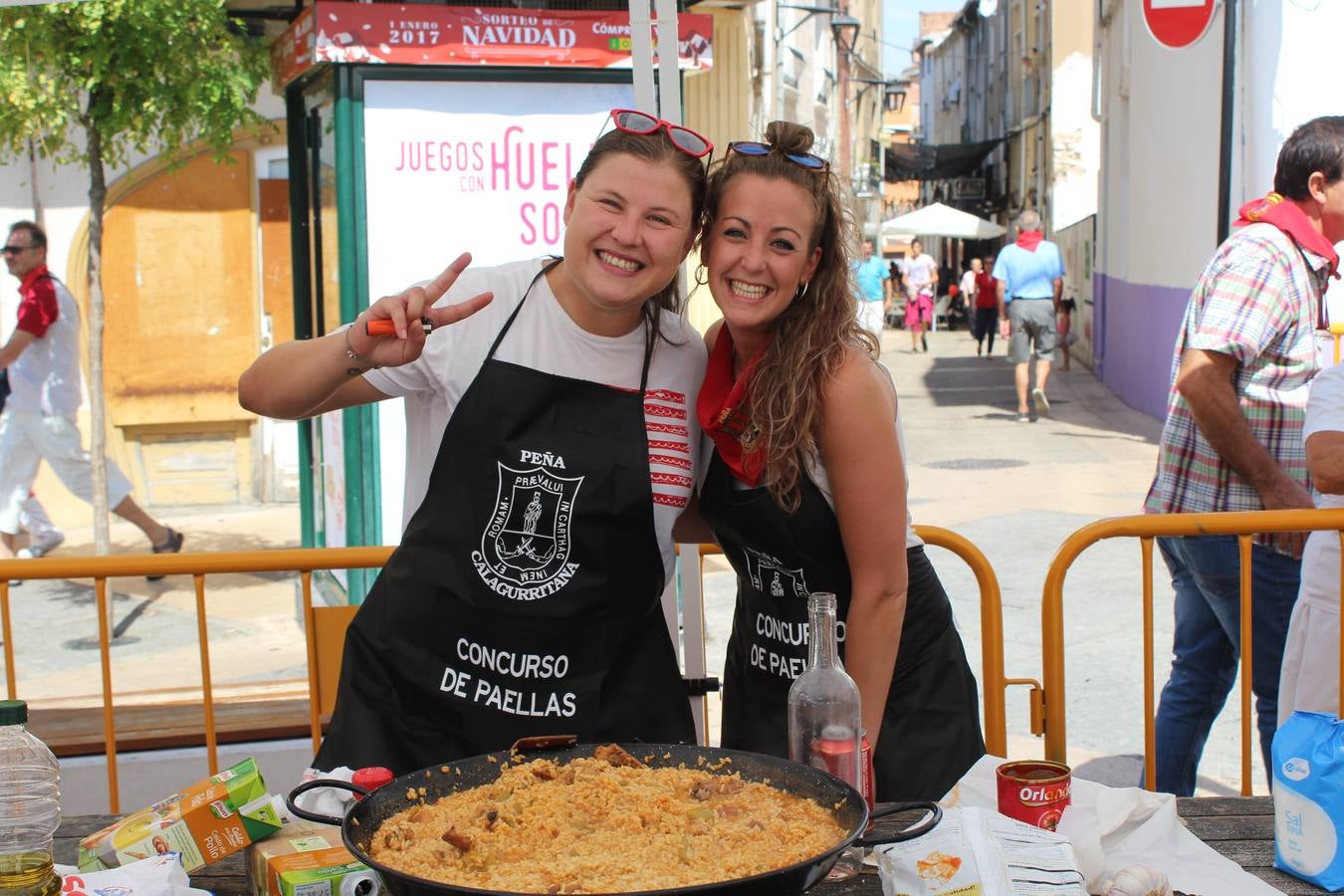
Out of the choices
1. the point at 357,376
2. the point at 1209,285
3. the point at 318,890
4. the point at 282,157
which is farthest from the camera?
the point at 282,157

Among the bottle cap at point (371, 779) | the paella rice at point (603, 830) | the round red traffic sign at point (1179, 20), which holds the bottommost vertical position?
the paella rice at point (603, 830)

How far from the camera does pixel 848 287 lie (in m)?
2.74

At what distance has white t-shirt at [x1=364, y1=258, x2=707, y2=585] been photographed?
2662mm

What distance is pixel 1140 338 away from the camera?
1705 centimetres

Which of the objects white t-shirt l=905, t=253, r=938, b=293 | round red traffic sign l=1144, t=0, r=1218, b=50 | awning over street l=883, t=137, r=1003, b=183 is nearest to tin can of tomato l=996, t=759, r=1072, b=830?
round red traffic sign l=1144, t=0, r=1218, b=50

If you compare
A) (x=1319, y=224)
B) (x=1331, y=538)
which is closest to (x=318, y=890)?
(x=1331, y=538)

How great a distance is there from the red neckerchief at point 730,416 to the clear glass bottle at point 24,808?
1.22 m

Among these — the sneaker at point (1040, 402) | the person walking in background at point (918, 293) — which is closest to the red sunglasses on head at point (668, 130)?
the sneaker at point (1040, 402)

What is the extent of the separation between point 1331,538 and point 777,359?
184 cm

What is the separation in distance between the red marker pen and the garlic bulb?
1.34 meters

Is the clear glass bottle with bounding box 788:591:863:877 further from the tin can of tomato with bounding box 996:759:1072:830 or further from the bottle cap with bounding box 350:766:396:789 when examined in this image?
the bottle cap with bounding box 350:766:396:789

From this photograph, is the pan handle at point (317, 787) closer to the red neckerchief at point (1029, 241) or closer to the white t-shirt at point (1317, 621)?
the white t-shirt at point (1317, 621)

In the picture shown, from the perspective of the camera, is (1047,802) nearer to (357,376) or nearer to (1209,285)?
(357,376)

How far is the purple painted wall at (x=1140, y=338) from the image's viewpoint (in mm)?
15133
